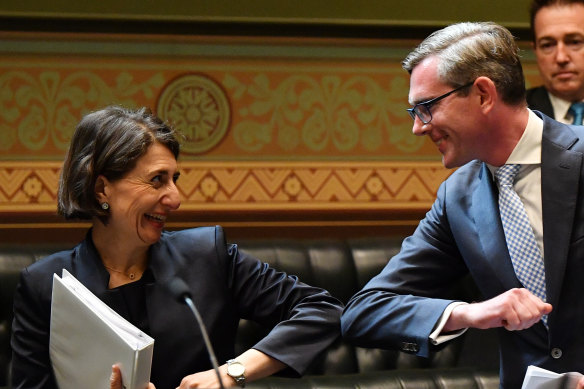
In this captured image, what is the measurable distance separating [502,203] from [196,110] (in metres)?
1.99

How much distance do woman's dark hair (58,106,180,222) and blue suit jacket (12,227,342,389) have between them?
0.37 feet

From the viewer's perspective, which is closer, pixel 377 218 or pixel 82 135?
pixel 82 135

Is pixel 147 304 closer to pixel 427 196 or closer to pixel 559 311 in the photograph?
pixel 559 311

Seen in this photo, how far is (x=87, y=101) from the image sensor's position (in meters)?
3.85

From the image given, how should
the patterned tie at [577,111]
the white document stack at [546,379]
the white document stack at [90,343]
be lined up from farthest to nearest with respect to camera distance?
1. the patterned tie at [577,111]
2. the white document stack at [90,343]
3. the white document stack at [546,379]

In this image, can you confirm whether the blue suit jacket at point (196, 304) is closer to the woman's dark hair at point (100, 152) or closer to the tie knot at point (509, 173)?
→ the woman's dark hair at point (100, 152)

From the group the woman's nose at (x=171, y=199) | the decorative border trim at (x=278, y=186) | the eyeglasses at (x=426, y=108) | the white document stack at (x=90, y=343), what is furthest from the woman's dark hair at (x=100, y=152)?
the decorative border trim at (x=278, y=186)

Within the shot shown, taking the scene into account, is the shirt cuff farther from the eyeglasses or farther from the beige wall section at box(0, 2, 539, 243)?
the beige wall section at box(0, 2, 539, 243)

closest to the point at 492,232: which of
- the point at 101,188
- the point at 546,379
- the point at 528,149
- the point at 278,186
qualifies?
the point at 528,149

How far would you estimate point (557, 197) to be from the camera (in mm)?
2107

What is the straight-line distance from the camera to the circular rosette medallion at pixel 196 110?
3.89 m

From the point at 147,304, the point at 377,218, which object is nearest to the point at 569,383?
the point at 147,304

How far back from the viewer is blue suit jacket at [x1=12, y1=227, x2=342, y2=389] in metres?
2.25

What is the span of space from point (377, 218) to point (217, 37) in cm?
103
